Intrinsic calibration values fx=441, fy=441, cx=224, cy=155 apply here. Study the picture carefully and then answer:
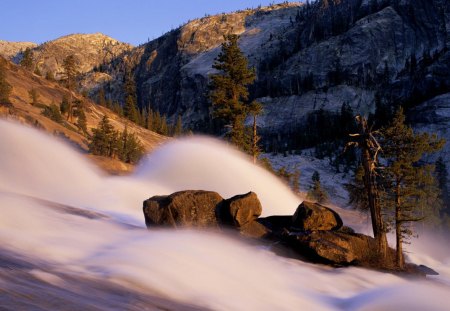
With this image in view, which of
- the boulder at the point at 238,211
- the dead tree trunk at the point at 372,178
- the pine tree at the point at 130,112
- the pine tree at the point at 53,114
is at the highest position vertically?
the pine tree at the point at 130,112

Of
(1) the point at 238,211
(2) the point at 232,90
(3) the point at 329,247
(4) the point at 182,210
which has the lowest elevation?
(3) the point at 329,247

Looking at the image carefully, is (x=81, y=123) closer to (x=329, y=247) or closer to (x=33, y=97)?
(x=33, y=97)

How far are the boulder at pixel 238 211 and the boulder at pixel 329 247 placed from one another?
6.30ft

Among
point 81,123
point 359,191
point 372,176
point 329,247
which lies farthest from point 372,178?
point 81,123

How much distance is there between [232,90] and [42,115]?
2765cm

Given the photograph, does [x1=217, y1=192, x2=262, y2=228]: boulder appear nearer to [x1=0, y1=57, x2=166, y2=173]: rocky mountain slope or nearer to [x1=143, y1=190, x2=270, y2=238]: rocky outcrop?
[x1=143, y1=190, x2=270, y2=238]: rocky outcrop

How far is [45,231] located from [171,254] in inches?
152

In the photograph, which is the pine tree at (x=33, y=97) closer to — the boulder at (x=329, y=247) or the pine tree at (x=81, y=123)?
the pine tree at (x=81, y=123)

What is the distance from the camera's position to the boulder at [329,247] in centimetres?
1689

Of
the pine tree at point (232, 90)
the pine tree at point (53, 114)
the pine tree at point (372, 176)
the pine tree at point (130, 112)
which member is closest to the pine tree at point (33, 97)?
the pine tree at point (53, 114)

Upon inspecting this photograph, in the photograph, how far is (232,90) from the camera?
3650 centimetres

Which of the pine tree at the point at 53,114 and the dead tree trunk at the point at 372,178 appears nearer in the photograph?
the dead tree trunk at the point at 372,178

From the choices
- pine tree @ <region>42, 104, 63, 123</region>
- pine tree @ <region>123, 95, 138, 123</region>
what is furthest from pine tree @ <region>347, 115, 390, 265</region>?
pine tree @ <region>123, 95, 138, 123</region>

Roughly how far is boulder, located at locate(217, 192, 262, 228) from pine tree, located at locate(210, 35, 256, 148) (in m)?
17.5
